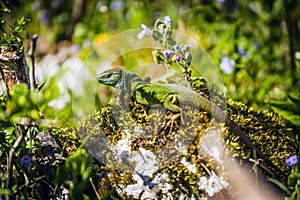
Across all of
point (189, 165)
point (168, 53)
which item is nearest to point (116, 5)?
point (168, 53)

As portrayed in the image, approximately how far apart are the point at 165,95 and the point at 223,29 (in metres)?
3.38

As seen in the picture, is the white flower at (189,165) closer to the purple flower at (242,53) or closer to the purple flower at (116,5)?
the purple flower at (242,53)

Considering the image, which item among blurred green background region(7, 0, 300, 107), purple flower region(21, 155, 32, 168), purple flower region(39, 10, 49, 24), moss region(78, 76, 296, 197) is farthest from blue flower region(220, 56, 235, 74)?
purple flower region(39, 10, 49, 24)

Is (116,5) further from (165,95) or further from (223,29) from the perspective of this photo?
(165,95)

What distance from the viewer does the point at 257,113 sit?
2.96 meters

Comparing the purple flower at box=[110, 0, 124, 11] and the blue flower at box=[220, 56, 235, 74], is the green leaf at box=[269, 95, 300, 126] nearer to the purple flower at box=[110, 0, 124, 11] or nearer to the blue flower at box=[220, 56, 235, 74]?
the blue flower at box=[220, 56, 235, 74]

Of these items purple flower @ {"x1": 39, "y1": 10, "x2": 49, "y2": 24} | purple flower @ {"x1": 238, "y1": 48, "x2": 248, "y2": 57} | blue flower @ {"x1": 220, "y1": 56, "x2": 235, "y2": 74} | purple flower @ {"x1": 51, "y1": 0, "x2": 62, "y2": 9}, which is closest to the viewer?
blue flower @ {"x1": 220, "y1": 56, "x2": 235, "y2": 74}

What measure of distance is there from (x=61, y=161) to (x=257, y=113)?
1.08 meters

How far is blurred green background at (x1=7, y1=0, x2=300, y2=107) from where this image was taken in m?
4.73

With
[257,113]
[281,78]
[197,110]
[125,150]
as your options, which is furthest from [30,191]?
[281,78]

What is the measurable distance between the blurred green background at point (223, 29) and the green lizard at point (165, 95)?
1.39 m

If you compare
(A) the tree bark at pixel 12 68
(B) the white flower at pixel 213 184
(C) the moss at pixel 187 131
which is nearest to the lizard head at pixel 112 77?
(C) the moss at pixel 187 131

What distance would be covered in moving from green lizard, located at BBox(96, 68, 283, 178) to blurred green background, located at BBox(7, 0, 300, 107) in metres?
1.39

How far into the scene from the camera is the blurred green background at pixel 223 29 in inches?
186
